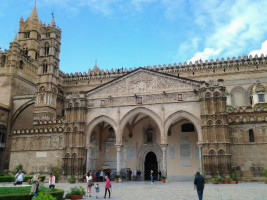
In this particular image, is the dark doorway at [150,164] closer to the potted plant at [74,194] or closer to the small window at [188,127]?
the small window at [188,127]

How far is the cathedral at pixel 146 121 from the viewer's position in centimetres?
2470

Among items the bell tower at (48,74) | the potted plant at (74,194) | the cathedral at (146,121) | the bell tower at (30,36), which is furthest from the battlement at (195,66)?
the potted plant at (74,194)

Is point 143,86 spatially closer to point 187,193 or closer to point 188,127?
point 188,127

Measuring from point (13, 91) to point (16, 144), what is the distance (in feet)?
37.8

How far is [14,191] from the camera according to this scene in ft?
43.8

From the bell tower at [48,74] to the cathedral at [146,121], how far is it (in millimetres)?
142

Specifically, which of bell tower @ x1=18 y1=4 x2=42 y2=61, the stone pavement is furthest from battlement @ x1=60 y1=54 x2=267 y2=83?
the stone pavement

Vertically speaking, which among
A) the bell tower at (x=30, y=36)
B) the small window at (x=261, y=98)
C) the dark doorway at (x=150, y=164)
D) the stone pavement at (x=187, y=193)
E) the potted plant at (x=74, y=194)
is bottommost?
the stone pavement at (x=187, y=193)

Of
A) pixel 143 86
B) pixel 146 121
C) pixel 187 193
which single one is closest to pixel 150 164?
pixel 146 121

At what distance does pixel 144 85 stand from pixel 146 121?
5.14 metres

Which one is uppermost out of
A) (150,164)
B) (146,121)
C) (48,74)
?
(48,74)

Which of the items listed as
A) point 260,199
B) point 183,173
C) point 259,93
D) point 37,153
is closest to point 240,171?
point 183,173

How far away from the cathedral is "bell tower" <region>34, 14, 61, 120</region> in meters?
0.14

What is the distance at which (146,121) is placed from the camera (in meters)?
31.0
